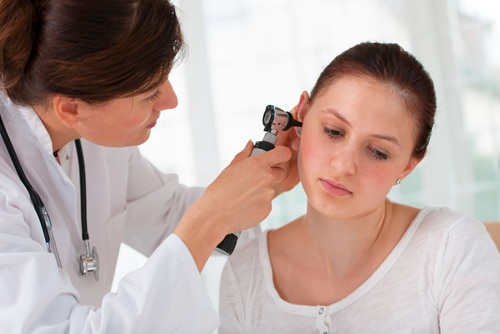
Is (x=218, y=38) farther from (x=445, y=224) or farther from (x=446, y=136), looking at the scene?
(x=445, y=224)

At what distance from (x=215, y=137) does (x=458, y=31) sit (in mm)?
1624

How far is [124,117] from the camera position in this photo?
154cm

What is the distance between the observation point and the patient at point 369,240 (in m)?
1.54

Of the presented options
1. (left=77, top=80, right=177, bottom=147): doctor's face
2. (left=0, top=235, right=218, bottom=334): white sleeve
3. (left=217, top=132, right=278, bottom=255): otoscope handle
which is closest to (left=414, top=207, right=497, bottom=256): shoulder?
(left=217, top=132, right=278, bottom=255): otoscope handle


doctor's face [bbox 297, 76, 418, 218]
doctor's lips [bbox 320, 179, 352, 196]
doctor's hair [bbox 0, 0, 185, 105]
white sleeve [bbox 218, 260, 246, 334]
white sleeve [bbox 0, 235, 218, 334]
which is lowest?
white sleeve [bbox 218, 260, 246, 334]

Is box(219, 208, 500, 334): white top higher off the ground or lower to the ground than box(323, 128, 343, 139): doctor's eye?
lower

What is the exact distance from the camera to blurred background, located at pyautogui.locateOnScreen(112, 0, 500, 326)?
4434mm

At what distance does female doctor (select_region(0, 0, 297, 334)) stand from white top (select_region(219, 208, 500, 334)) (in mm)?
287

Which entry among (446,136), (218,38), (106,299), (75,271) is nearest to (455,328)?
(106,299)

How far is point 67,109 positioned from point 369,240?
747 millimetres

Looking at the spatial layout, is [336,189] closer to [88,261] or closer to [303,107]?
[303,107]

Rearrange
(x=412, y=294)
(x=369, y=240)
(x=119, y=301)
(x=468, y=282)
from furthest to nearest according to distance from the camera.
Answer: (x=369, y=240) < (x=412, y=294) < (x=468, y=282) < (x=119, y=301)

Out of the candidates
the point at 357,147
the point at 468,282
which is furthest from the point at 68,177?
the point at 468,282

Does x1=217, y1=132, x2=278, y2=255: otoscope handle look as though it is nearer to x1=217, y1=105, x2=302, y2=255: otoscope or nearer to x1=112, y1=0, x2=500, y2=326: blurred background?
x1=217, y1=105, x2=302, y2=255: otoscope
